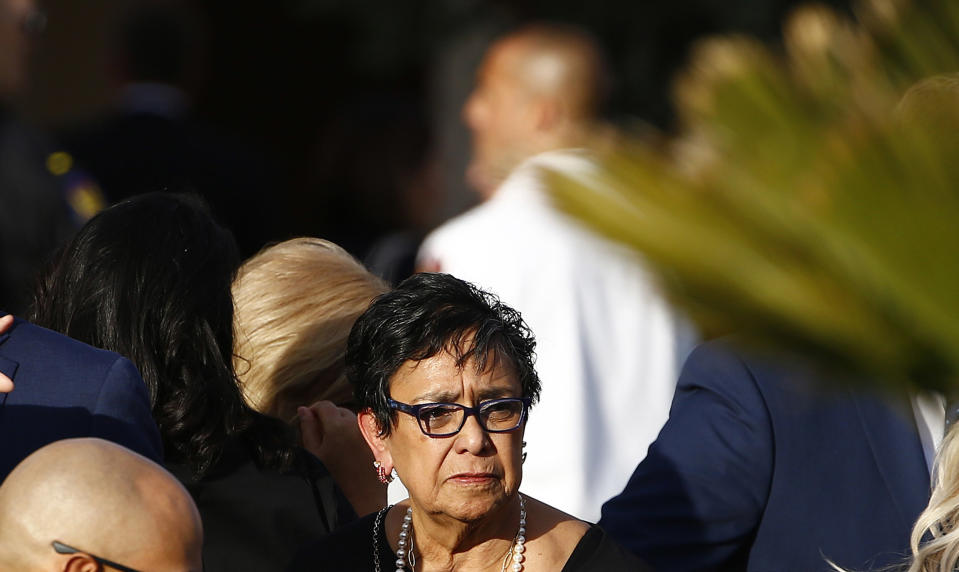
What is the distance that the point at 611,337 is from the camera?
13.9 feet

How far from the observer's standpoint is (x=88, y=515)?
1.92m

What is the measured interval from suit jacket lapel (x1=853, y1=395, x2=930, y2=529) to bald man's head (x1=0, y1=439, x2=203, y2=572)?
5.14 feet

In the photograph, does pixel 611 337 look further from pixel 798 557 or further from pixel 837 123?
pixel 837 123

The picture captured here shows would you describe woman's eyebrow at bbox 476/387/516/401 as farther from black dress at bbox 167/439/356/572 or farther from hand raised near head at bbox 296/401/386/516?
hand raised near head at bbox 296/401/386/516

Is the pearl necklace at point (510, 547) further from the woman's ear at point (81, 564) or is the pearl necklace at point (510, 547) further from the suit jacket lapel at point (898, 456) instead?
the woman's ear at point (81, 564)

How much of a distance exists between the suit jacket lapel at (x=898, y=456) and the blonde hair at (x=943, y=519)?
0.34m

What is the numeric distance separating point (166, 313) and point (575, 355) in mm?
1608

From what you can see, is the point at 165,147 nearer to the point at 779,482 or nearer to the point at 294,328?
the point at 294,328

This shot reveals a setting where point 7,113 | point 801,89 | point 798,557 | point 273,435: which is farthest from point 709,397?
point 7,113

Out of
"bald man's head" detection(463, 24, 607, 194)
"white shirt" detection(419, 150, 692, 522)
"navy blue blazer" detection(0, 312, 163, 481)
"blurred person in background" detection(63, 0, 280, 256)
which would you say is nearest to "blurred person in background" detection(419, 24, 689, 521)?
"white shirt" detection(419, 150, 692, 522)

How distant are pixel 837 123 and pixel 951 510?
180 cm

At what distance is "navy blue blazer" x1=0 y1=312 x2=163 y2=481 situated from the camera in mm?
2533

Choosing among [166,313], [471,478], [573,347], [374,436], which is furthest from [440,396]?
[573,347]

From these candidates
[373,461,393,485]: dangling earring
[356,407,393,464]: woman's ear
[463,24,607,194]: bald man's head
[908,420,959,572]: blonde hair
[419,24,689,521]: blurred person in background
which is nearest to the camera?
[908,420,959,572]: blonde hair
